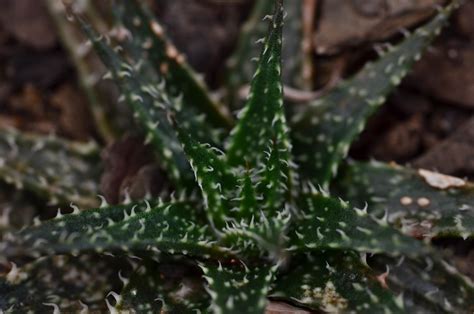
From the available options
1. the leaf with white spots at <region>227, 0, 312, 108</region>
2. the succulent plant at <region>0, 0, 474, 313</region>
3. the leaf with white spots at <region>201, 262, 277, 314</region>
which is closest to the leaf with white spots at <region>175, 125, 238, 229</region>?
the succulent plant at <region>0, 0, 474, 313</region>

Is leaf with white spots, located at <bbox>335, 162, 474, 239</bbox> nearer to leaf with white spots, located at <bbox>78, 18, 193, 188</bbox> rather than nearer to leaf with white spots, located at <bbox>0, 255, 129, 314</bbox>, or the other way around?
leaf with white spots, located at <bbox>78, 18, 193, 188</bbox>

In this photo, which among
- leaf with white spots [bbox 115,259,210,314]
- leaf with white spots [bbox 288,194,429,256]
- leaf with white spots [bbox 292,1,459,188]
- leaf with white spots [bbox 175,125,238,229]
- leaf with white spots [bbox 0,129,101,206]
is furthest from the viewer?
leaf with white spots [bbox 0,129,101,206]

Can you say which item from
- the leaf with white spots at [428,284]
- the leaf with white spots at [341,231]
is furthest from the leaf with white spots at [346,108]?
the leaf with white spots at [428,284]

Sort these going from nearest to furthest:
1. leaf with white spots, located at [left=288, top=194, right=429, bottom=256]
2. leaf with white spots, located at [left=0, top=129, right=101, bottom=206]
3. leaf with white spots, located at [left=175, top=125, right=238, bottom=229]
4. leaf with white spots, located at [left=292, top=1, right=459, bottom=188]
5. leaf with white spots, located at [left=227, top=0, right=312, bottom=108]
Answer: leaf with white spots, located at [left=288, top=194, right=429, bottom=256] → leaf with white spots, located at [left=175, top=125, right=238, bottom=229] → leaf with white spots, located at [left=292, top=1, right=459, bottom=188] → leaf with white spots, located at [left=0, top=129, right=101, bottom=206] → leaf with white spots, located at [left=227, top=0, right=312, bottom=108]

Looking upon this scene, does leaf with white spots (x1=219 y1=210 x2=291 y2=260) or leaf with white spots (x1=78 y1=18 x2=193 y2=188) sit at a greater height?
leaf with white spots (x1=78 y1=18 x2=193 y2=188)

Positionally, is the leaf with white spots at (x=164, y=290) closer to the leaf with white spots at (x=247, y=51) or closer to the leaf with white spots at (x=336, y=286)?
the leaf with white spots at (x=336, y=286)

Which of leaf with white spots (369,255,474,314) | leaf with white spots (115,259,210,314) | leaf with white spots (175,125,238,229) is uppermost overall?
leaf with white spots (175,125,238,229)

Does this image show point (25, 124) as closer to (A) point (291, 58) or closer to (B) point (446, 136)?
(A) point (291, 58)

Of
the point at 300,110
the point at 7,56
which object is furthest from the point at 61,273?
the point at 7,56
